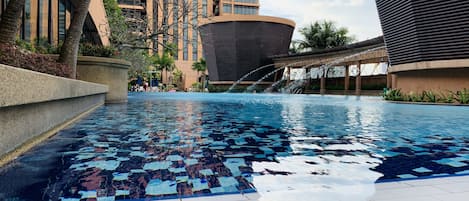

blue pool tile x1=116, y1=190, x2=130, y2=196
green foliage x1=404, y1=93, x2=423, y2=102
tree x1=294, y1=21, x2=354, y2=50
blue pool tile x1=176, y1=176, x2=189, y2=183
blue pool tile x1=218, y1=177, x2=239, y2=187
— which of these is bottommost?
blue pool tile x1=116, y1=190, x2=130, y2=196

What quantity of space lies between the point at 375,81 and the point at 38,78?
1401 inches

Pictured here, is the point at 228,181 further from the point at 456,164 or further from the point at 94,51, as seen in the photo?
the point at 94,51

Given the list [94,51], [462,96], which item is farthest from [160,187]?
[462,96]

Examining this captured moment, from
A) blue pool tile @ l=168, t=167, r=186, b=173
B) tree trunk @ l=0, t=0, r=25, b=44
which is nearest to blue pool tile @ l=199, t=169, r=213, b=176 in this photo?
blue pool tile @ l=168, t=167, r=186, b=173

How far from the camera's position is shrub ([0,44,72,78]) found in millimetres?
4430

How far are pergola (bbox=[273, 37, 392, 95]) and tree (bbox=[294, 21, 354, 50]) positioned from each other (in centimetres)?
788

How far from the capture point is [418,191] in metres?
2.46

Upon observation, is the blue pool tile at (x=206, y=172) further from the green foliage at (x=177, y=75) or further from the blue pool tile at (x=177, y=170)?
the green foliage at (x=177, y=75)

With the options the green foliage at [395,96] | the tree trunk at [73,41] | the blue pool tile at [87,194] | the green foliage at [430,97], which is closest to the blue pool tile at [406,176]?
the blue pool tile at [87,194]

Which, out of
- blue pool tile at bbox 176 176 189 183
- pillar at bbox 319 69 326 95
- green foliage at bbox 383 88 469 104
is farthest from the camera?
pillar at bbox 319 69 326 95

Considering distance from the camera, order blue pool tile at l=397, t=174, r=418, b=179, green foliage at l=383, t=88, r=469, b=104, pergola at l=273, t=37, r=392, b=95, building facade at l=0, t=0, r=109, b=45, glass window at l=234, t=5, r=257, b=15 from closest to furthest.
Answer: blue pool tile at l=397, t=174, r=418, b=179 → building facade at l=0, t=0, r=109, b=45 → green foliage at l=383, t=88, r=469, b=104 → pergola at l=273, t=37, r=392, b=95 → glass window at l=234, t=5, r=257, b=15

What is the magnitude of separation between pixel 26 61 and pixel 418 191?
5.37m

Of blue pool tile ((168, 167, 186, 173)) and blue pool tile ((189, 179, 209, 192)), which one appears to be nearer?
blue pool tile ((189, 179, 209, 192))

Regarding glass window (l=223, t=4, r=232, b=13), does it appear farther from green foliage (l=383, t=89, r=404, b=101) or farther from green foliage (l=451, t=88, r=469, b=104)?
green foliage (l=451, t=88, r=469, b=104)
